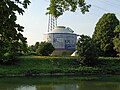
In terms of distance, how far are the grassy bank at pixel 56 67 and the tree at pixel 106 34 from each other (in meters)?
7.47

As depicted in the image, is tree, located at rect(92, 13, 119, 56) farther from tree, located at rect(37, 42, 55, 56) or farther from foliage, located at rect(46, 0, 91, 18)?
foliage, located at rect(46, 0, 91, 18)

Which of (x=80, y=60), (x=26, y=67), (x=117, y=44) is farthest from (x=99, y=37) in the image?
(x=26, y=67)

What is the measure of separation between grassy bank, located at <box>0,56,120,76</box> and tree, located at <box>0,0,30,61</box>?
30.7 metres

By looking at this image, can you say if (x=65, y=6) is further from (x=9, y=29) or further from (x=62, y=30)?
(x=62, y=30)

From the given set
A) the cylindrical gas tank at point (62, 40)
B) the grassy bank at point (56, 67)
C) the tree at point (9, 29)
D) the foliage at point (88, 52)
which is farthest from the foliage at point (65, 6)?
the cylindrical gas tank at point (62, 40)

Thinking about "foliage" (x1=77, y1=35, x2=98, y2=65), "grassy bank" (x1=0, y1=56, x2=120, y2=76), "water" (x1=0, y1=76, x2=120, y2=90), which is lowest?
"water" (x1=0, y1=76, x2=120, y2=90)

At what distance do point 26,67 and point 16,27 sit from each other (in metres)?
33.7

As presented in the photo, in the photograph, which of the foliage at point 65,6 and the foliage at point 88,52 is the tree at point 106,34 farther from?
the foliage at point 65,6

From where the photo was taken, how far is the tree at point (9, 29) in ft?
17.1

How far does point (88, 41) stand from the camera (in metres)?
43.1

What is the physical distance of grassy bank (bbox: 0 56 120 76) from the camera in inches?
1456

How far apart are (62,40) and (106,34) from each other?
11491 mm

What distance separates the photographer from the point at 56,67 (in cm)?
3997

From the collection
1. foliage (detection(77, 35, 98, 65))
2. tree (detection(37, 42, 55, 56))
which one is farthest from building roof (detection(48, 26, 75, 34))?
foliage (detection(77, 35, 98, 65))
